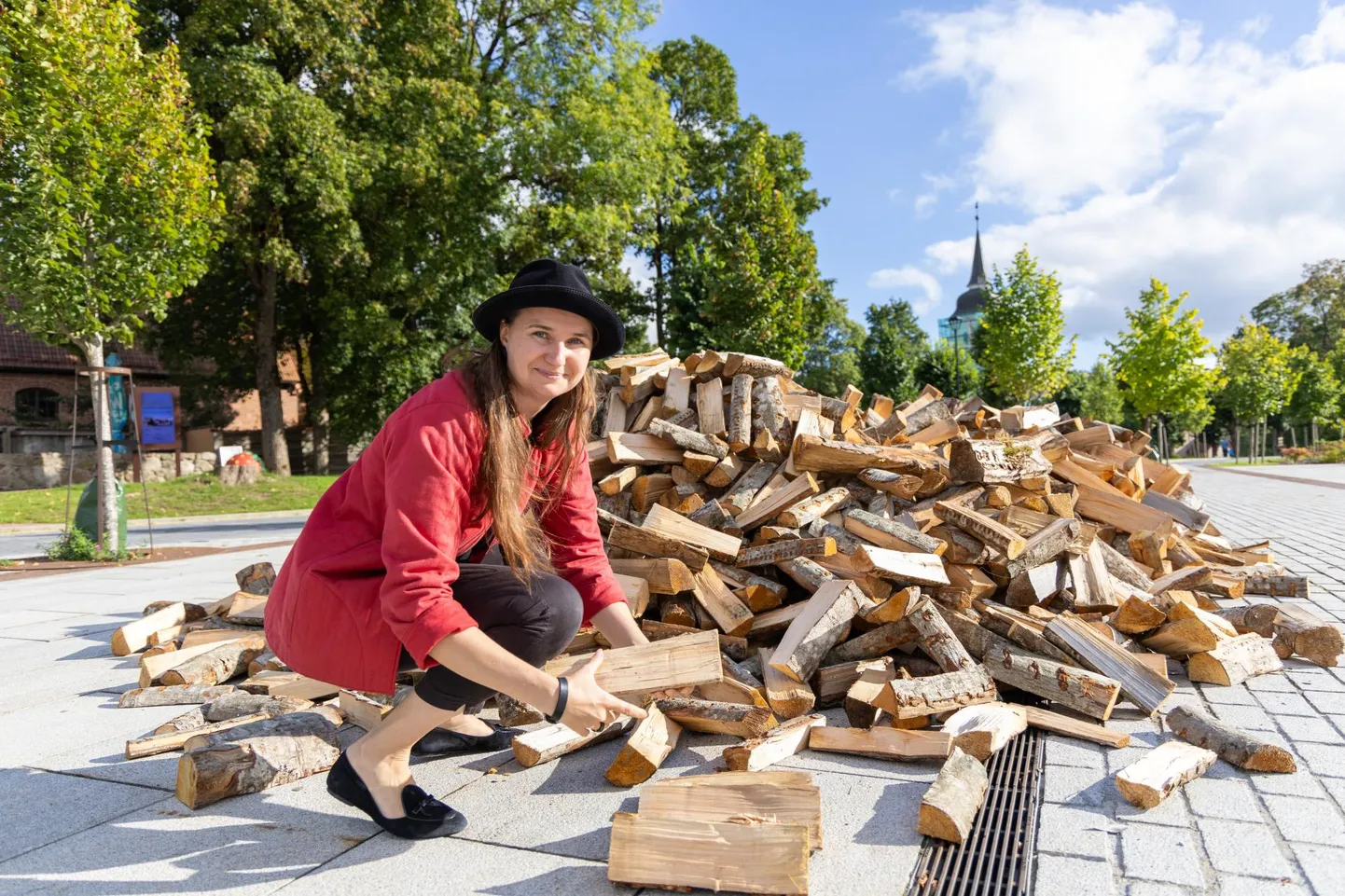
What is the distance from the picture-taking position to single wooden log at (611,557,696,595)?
3.59 m

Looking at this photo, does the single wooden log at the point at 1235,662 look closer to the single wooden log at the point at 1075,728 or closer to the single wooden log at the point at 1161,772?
the single wooden log at the point at 1075,728

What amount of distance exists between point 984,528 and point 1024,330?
882 inches

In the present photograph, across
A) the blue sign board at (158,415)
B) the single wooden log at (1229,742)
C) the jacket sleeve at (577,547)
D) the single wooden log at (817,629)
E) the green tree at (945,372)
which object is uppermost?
the green tree at (945,372)

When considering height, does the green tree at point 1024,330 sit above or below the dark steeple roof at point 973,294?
below

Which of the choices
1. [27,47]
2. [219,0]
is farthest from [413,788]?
[219,0]

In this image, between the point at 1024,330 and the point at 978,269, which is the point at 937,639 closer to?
the point at 1024,330

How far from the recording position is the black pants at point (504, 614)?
6.85ft

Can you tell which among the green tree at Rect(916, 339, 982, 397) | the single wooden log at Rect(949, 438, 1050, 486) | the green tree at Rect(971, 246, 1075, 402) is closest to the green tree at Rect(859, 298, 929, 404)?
the green tree at Rect(916, 339, 982, 397)

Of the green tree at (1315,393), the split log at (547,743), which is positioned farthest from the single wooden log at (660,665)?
the green tree at (1315,393)

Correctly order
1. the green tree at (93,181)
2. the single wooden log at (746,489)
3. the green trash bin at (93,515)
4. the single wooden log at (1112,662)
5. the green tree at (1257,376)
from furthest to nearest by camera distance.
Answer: the green tree at (1257,376), the green trash bin at (93,515), the green tree at (93,181), the single wooden log at (746,489), the single wooden log at (1112,662)

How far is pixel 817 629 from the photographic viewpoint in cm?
314

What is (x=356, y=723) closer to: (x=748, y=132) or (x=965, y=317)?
(x=748, y=132)

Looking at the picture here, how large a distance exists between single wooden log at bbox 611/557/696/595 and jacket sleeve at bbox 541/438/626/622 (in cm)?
111

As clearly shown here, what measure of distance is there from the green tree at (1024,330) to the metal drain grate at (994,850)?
77.9 feet
